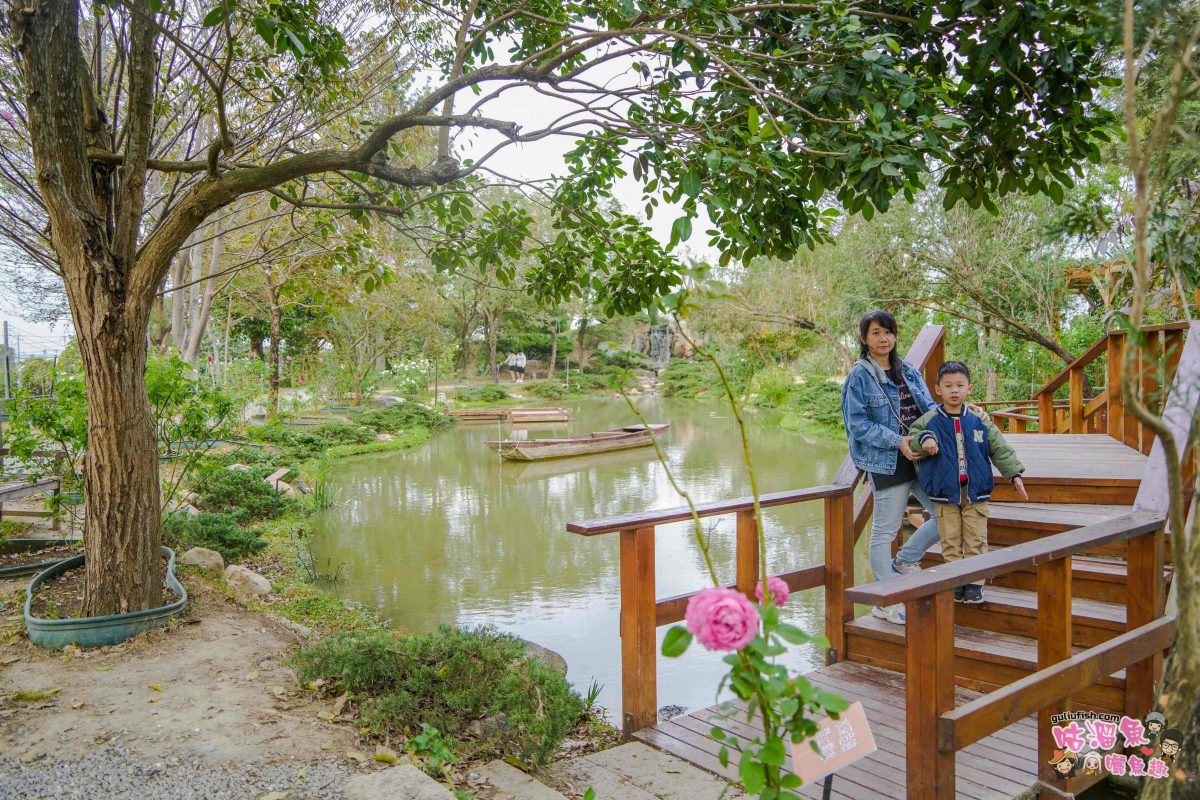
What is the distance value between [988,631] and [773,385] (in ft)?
71.2

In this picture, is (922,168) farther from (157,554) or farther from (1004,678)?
(157,554)

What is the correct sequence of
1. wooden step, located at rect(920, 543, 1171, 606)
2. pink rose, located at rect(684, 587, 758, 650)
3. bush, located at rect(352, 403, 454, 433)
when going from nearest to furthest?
pink rose, located at rect(684, 587, 758, 650) < wooden step, located at rect(920, 543, 1171, 606) < bush, located at rect(352, 403, 454, 433)

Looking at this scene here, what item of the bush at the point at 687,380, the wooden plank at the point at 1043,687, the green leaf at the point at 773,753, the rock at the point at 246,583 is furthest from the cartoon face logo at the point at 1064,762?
the bush at the point at 687,380

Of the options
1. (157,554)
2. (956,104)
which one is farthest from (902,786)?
(157,554)

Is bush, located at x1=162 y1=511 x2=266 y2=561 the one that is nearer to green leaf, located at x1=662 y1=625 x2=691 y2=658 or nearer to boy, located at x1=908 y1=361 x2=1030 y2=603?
boy, located at x1=908 y1=361 x2=1030 y2=603

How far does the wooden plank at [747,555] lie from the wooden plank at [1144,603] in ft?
4.16

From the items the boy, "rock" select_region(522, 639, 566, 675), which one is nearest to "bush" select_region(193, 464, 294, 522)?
"rock" select_region(522, 639, 566, 675)

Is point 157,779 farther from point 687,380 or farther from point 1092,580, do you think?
point 687,380

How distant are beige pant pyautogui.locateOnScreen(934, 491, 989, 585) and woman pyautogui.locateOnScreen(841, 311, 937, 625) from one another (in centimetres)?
7

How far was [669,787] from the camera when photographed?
236 cm

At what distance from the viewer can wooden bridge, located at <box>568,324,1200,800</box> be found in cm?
196

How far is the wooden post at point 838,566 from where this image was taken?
326 centimetres

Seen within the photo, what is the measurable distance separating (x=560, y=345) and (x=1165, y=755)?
35.4m

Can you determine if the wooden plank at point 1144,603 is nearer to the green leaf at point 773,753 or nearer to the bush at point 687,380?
the green leaf at point 773,753
